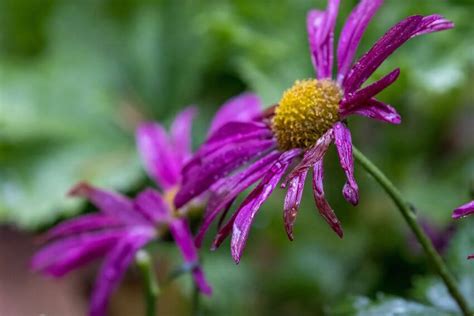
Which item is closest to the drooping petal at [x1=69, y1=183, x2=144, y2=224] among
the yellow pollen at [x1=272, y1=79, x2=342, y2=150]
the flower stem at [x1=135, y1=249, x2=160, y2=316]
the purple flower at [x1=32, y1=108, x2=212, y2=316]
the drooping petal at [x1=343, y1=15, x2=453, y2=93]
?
the purple flower at [x1=32, y1=108, x2=212, y2=316]

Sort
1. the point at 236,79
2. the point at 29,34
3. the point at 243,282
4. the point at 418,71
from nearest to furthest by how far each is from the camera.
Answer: the point at 418,71 → the point at 243,282 → the point at 236,79 → the point at 29,34

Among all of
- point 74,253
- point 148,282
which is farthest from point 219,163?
point 74,253

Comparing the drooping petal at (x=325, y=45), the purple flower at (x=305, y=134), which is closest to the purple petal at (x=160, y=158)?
the purple flower at (x=305, y=134)

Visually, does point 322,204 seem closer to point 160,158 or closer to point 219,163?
point 219,163

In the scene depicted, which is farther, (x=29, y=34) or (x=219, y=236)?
(x=29, y=34)

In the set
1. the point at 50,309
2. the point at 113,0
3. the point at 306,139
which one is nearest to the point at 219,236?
the point at 306,139

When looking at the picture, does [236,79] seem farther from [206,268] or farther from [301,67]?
[206,268]

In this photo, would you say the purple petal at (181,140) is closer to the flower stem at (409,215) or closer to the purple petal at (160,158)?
the purple petal at (160,158)
